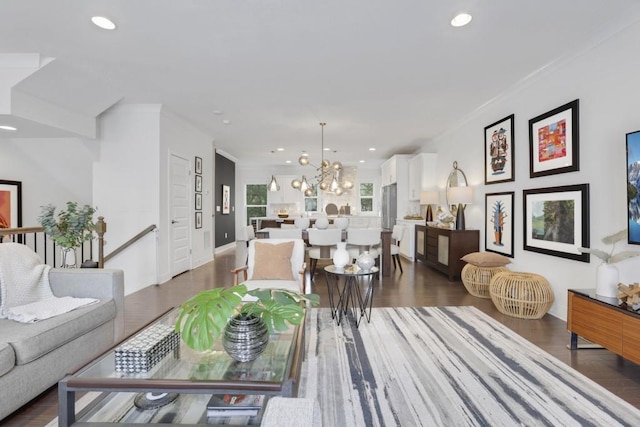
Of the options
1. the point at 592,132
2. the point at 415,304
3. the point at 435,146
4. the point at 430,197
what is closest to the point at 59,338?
the point at 415,304

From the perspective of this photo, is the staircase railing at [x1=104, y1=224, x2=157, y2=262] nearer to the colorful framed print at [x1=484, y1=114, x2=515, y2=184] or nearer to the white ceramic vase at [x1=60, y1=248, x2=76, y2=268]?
the white ceramic vase at [x1=60, y1=248, x2=76, y2=268]

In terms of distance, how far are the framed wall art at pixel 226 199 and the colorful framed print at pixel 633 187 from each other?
826 centimetres

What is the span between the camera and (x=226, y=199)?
30.2 ft

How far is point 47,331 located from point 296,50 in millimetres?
2898

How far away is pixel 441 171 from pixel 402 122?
1488 millimetres

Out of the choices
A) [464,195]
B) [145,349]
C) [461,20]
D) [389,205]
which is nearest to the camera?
[145,349]

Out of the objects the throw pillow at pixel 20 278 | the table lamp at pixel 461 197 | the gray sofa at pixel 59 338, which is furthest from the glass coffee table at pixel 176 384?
the table lamp at pixel 461 197

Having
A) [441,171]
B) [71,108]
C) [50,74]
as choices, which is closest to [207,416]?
[50,74]

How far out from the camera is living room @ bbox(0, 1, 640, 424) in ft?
8.80

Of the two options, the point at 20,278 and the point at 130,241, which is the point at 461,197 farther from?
the point at 20,278

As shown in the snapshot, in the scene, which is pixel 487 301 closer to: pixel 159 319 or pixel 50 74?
pixel 159 319

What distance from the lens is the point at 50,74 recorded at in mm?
3398

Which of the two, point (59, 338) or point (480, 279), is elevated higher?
point (59, 338)

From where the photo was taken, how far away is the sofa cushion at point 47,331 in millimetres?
1666
